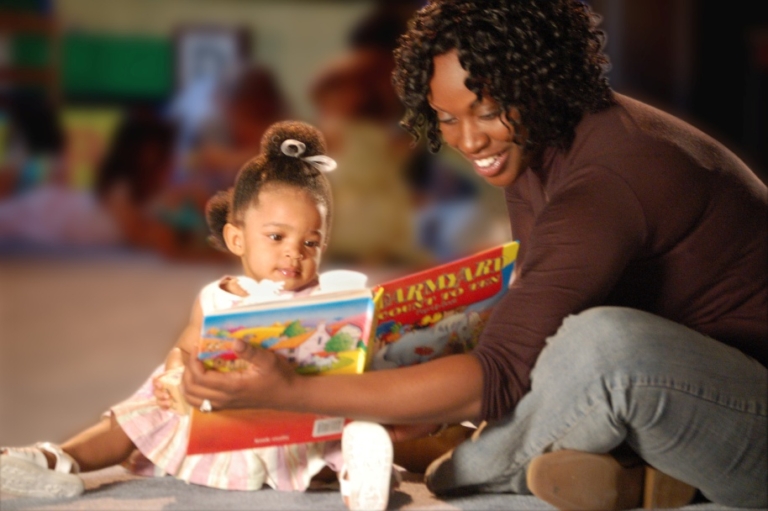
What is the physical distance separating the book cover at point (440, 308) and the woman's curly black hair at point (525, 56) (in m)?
0.18

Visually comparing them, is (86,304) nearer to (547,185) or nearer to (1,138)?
(1,138)

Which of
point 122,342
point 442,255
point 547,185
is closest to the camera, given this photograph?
point 547,185

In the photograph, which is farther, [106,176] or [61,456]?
[106,176]

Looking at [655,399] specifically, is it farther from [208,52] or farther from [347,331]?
[208,52]

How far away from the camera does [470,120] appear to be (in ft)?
4.24

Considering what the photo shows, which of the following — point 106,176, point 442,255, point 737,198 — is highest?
point 737,198

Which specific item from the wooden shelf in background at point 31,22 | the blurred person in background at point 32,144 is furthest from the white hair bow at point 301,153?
the wooden shelf in background at point 31,22

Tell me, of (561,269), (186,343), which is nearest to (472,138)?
(561,269)

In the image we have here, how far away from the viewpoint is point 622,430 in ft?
4.04

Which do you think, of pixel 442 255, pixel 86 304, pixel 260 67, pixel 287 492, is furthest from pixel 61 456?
pixel 260 67

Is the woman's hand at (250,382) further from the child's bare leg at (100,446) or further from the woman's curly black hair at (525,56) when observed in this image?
the woman's curly black hair at (525,56)

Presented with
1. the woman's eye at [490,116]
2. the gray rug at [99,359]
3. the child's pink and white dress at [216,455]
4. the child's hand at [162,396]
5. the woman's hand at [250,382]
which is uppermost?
the woman's eye at [490,116]

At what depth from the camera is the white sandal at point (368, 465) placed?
1265 millimetres

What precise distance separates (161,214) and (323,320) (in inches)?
137
